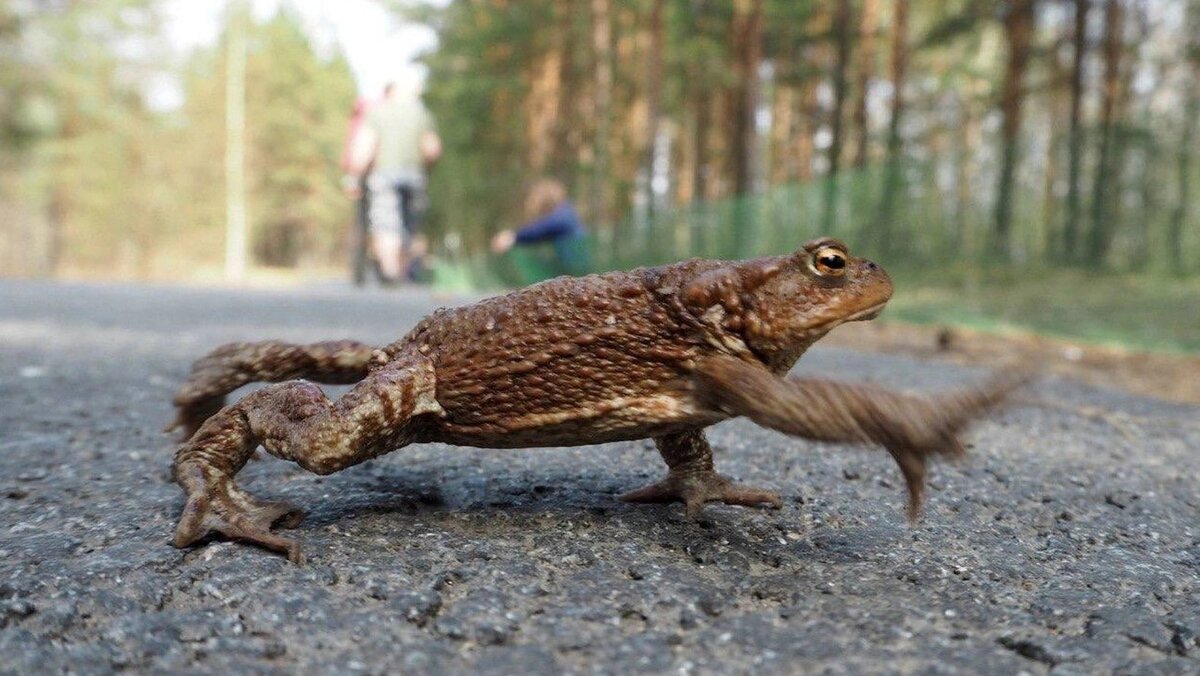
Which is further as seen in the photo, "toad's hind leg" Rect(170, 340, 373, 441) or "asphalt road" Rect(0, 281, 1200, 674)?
"toad's hind leg" Rect(170, 340, 373, 441)

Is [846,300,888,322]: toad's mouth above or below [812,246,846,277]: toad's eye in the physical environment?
below

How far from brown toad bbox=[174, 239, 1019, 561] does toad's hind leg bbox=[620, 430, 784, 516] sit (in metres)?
0.30

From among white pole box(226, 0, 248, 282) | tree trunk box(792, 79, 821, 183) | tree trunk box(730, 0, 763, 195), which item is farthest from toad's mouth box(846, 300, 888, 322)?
white pole box(226, 0, 248, 282)

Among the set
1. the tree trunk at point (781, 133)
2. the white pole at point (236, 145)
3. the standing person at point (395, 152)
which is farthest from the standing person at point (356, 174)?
the white pole at point (236, 145)

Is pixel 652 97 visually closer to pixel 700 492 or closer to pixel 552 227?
pixel 552 227

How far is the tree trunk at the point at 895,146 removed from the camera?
13.7 meters

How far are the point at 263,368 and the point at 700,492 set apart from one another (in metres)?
1.08

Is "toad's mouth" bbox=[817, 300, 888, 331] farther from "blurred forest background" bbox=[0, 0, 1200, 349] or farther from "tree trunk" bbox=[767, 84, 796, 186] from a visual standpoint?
"tree trunk" bbox=[767, 84, 796, 186]

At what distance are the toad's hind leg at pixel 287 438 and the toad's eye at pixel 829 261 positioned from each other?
32.1 inches

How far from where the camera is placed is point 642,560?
171 centimetres

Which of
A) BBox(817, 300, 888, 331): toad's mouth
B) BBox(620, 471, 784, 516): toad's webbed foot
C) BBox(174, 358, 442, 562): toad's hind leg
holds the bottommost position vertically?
BBox(620, 471, 784, 516): toad's webbed foot

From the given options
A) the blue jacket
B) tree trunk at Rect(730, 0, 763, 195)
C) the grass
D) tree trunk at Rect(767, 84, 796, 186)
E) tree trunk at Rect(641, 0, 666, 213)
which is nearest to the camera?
the grass

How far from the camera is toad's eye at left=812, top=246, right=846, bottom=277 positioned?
1776 millimetres

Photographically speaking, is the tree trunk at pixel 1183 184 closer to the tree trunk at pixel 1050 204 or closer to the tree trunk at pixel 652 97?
the tree trunk at pixel 1050 204
